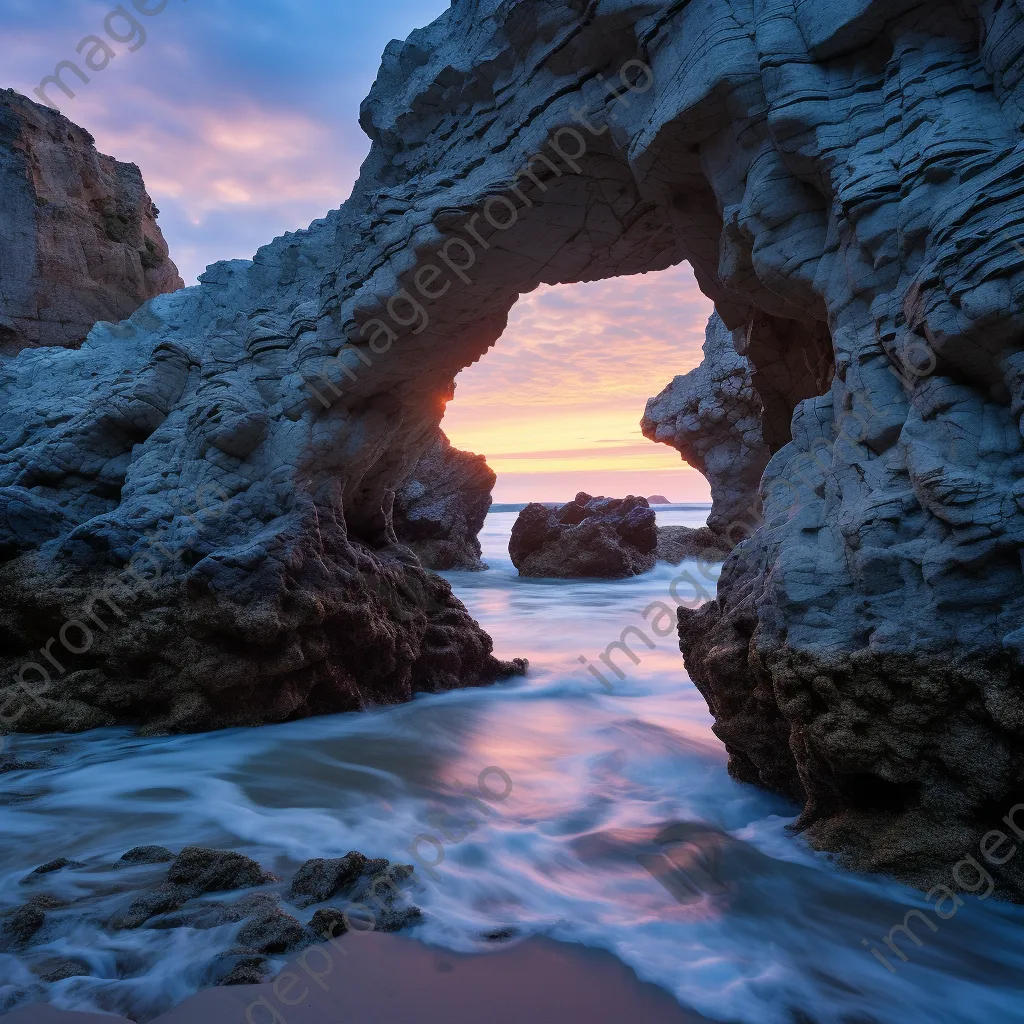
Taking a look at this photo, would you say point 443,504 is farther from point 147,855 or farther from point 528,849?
point 147,855

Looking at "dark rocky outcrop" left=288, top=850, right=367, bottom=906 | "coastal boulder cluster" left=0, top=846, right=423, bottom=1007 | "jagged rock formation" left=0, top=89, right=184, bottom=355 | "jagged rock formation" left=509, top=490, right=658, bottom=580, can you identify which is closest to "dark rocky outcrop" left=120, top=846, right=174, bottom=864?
"coastal boulder cluster" left=0, top=846, right=423, bottom=1007

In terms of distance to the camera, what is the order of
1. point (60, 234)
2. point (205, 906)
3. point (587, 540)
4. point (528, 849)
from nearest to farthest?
point (205, 906)
point (528, 849)
point (60, 234)
point (587, 540)

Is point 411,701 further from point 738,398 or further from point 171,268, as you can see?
point 171,268

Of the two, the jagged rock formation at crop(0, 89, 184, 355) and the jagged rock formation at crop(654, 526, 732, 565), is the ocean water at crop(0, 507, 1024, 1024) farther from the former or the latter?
the jagged rock formation at crop(654, 526, 732, 565)

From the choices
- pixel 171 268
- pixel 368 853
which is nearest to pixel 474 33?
pixel 368 853

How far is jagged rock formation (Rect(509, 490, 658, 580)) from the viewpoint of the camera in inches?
858

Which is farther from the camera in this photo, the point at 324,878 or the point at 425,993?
the point at 324,878

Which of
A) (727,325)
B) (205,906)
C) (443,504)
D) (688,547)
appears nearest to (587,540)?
(443,504)

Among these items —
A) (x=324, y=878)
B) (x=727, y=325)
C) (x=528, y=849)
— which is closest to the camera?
(x=324, y=878)

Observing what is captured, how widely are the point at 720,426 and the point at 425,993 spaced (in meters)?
16.6

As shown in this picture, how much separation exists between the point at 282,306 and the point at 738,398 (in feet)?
38.9

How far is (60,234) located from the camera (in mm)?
14430

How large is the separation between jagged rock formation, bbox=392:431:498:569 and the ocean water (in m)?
14.7

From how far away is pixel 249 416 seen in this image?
7.43m
